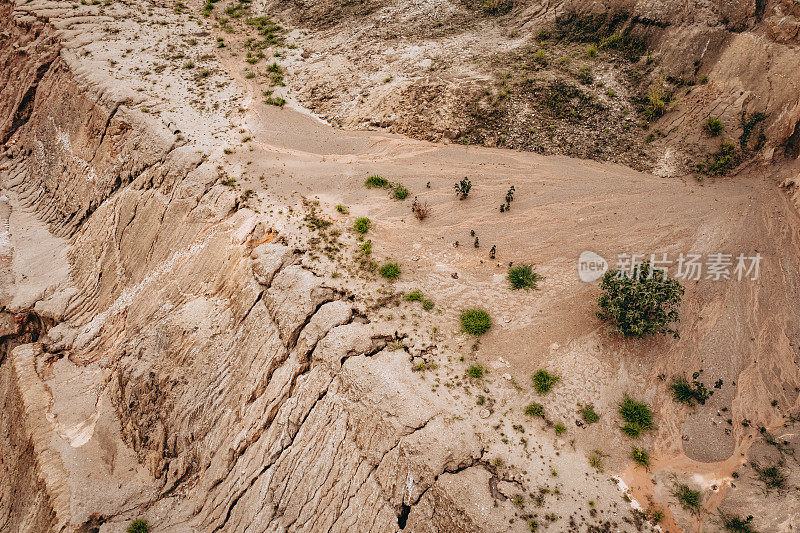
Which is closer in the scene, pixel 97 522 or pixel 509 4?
pixel 97 522

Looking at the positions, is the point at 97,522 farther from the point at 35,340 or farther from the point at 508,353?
the point at 508,353

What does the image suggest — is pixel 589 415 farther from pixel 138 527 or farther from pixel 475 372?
pixel 138 527

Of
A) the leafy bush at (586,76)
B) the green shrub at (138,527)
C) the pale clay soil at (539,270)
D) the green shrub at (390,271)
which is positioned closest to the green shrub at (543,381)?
the pale clay soil at (539,270)

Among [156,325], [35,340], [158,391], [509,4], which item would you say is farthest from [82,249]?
[509,4]
